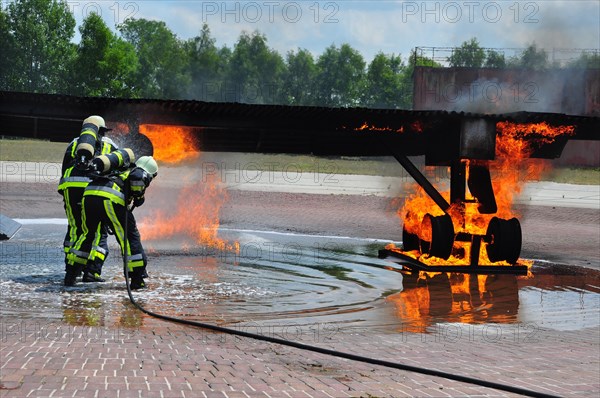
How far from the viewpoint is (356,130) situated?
14.9 m

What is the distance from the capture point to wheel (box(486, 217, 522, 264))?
570 inches

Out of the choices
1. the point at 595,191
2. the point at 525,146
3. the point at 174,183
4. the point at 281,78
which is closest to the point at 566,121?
the point at 525,146

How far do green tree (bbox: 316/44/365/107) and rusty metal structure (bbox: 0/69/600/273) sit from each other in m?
69.4

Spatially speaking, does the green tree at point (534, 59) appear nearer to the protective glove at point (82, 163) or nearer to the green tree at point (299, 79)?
the protective glove at point (82, 163)

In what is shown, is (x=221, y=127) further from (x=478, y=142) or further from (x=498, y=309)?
(x=498, y=309)

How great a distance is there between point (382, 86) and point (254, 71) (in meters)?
12.3

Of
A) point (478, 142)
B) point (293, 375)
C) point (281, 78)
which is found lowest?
point (293, 375)

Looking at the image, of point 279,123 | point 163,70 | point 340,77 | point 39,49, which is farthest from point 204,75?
Result: point 279,123

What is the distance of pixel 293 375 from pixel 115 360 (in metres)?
1.32

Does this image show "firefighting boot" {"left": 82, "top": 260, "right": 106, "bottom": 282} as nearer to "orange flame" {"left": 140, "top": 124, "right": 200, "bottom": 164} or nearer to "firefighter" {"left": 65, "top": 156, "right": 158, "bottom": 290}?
"firefighter" {"left": 65, "top": 156, "right": 158, "bottom": 290}

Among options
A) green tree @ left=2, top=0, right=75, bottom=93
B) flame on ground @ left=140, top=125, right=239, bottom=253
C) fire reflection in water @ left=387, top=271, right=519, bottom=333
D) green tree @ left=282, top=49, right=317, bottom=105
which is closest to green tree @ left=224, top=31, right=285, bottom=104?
green tree @ left=282, top=49, right=317, bottom=105

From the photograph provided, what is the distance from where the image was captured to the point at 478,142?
14.7 metres

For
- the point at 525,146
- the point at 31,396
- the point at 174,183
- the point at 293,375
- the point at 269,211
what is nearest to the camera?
the point at 31,396

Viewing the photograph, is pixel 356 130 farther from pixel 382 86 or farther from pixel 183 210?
pixel 382 86
